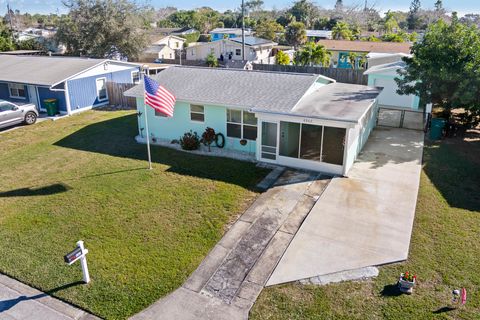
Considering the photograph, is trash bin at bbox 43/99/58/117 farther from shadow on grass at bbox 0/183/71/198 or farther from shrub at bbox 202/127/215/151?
shrub at bbox 202/127/215/151

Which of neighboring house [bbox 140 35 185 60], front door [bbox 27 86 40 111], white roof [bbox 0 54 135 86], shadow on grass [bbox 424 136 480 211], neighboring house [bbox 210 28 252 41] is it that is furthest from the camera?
neighboring house [bbox 210 28 252 41]

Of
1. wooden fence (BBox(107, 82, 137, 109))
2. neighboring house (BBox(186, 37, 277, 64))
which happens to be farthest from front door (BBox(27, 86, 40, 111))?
neighboring house (BBox(186, 37, 277, 64))

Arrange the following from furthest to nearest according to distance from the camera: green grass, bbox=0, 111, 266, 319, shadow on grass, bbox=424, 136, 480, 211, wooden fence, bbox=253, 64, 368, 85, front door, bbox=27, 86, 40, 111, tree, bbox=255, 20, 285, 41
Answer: tree, bbox=255, 20, 285, 41, wooden fence, bbox=253, 64, 368, 85, front door, bbox=27, 86, 40, 111, shadow on grass, bbox=424, 136, 480, 211, green grass, bbox=0, 111, 266, 319

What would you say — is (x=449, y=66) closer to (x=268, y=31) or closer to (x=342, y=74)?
(x=342, y=74)

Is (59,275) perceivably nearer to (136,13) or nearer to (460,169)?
(460,169)

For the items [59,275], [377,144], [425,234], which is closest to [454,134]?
[377,144]

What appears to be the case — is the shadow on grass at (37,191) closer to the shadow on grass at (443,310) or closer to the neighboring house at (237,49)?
the shadow on grass at (443,310)

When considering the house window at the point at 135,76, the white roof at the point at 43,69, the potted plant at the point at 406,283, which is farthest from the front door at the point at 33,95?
the potted plant at the point at 406,283
